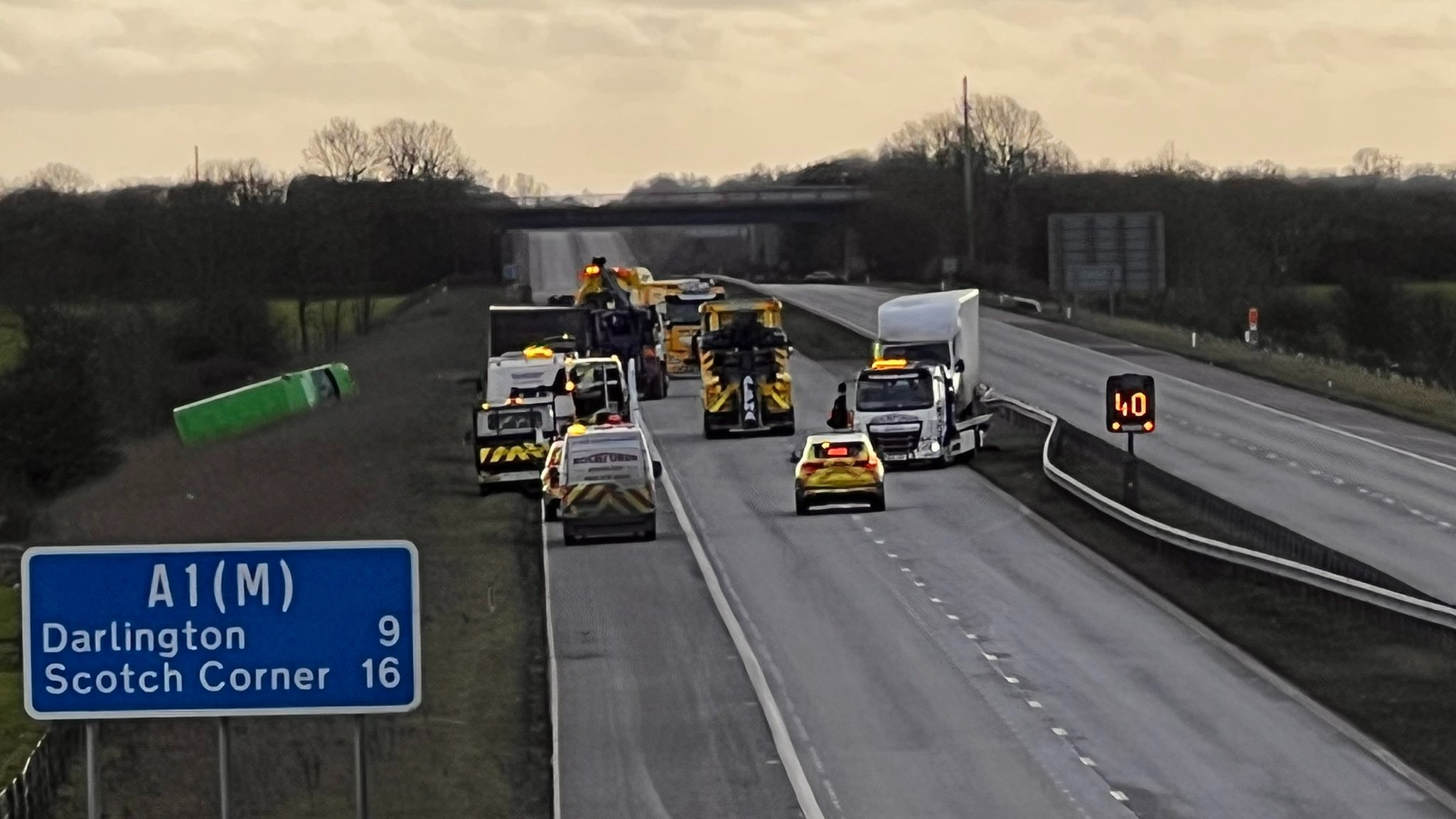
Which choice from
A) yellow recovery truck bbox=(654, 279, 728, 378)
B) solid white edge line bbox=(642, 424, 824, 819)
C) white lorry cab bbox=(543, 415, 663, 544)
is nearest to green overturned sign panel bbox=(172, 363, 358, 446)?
yellow recovery truck bbox=(654, 279, 728, 378)

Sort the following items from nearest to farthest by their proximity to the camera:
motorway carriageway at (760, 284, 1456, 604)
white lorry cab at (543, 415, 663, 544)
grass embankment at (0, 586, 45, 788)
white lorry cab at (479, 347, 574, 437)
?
grass embankment at (0, 586, 45, 788)
white lorry cab at (543, 415, 663, 544)
motorway carriageway at (760, 284, 1456, 604)
white lorry cab at (479, 347, 574, 437)

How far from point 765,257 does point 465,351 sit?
4292 inches

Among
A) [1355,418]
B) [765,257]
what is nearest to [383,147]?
[765,257]

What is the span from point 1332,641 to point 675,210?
414 ft

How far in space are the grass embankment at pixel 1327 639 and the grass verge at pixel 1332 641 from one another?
0.02 m

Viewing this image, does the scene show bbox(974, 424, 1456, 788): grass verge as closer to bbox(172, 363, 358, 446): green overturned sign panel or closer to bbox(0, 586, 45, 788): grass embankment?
bbox(0, 586, 45, 788): grass embankment

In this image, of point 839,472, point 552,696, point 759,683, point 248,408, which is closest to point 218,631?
point 552,696

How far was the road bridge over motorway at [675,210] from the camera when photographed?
15225cm

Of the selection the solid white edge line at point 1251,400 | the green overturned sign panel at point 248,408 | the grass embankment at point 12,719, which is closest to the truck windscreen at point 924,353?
the solid white edge line at point 1251,400

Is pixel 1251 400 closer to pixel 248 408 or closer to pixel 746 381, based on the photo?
pixel 746 381

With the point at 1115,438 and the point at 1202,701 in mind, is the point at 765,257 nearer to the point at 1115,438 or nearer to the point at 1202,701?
the point at 1115,438

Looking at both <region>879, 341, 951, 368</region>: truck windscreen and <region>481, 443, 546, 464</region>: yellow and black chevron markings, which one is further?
<region>879, 341, 951, 368</region>: truck windscreen

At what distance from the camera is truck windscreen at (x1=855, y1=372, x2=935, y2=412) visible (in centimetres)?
5038

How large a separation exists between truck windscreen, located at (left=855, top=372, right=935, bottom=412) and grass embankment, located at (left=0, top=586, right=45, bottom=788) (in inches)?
783
